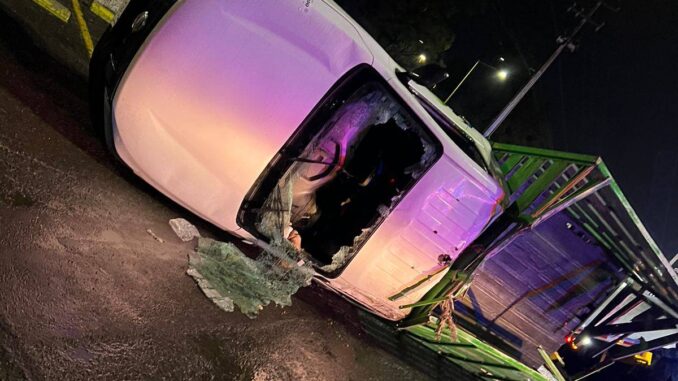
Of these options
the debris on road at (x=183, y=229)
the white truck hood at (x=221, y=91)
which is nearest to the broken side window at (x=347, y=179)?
the white truck hood at (x=221, y=91)

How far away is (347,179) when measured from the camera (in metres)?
4.37

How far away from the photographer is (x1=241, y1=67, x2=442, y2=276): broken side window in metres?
3.74

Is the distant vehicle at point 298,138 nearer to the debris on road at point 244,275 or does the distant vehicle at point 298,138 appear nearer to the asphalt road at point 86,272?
the debris on road at point 244,275

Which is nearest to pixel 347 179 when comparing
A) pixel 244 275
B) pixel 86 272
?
pixel 244 275

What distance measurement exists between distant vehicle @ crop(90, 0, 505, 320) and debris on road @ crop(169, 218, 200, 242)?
1.53 ft

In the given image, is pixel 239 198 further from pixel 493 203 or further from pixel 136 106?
pixel 493 203

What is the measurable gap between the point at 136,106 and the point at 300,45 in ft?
4.22

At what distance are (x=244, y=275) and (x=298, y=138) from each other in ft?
5.17

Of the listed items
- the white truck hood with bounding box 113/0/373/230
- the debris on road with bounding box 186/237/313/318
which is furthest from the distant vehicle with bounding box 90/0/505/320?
the debris on road with bounding box 186/237/313/318

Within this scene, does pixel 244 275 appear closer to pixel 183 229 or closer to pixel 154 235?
pixel 183 229

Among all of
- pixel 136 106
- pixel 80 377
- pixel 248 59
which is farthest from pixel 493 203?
pixel 80 377

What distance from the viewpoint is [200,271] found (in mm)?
3996

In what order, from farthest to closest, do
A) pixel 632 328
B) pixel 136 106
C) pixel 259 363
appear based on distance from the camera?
pixel 632 328 < pixel 259 363 < pixel 136 106

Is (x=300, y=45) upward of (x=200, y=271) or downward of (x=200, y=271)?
upward
